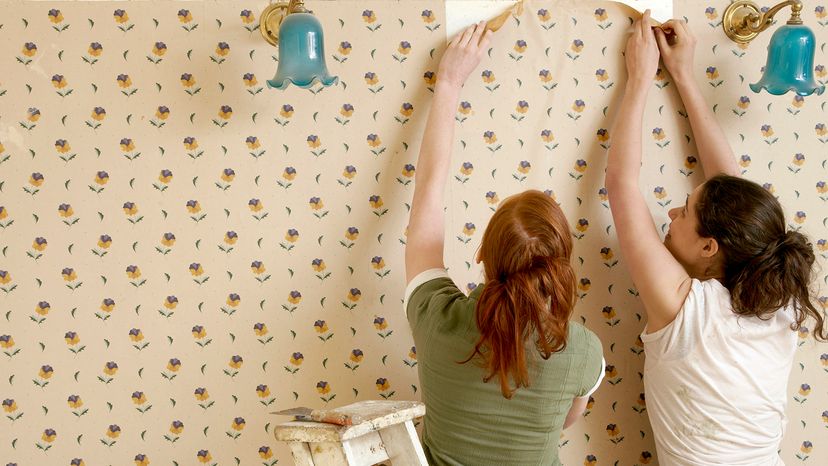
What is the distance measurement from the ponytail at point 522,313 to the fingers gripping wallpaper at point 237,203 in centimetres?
47

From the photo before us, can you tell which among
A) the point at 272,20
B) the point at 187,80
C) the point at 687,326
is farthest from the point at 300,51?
the point at 687,326

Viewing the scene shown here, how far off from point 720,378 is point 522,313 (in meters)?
0.57

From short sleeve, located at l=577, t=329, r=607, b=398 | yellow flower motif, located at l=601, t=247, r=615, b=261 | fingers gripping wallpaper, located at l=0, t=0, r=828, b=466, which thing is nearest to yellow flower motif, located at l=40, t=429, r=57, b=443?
fingers gripping wallpaper, located at l=0, t=0, r=828, b=466

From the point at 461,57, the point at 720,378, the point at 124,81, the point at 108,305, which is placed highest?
the point at 124,81

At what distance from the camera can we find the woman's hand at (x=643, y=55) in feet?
5.87

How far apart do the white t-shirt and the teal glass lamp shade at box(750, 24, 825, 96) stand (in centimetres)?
50

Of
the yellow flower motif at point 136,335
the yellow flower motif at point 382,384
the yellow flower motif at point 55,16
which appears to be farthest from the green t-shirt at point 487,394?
the yellow flower motif at point 55,16

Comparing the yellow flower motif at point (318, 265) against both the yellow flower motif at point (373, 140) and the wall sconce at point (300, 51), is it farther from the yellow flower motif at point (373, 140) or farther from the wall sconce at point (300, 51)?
the wall sconce at point (300, 51)

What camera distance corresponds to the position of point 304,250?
5.71ft

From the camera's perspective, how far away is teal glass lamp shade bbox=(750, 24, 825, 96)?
1704mm

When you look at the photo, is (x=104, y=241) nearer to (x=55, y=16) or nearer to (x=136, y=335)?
(x=136, y=335)

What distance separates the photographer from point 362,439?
1183mm

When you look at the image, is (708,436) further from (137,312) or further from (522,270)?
(137,312)

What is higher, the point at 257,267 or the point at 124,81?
the point at 124,81
